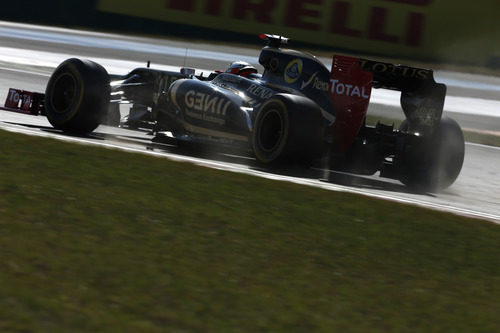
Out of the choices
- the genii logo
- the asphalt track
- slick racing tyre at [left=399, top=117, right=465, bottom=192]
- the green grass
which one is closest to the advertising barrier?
the asphalt track

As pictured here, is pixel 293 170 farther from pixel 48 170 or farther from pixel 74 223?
pixel 74 223

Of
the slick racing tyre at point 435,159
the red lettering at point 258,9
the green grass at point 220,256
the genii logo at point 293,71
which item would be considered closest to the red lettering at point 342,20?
the red lettering at point 258,9

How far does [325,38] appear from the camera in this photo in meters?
24.5

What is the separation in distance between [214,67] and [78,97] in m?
9.74

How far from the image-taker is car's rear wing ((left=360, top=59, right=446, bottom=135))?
932cm

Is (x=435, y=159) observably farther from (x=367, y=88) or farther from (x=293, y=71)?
(x=293, y=71)

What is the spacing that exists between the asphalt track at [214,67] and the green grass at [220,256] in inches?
46.7

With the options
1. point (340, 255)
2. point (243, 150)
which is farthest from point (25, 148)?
point (340, 255)

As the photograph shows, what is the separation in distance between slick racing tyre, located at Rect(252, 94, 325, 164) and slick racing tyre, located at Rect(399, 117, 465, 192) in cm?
111

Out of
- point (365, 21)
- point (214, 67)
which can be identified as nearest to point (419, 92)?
point (214, 67)

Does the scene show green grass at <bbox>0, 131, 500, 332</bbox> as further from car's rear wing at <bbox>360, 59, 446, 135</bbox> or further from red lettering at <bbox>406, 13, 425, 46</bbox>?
red lettering at <bbox>406, 13, 425, 46</bbox>

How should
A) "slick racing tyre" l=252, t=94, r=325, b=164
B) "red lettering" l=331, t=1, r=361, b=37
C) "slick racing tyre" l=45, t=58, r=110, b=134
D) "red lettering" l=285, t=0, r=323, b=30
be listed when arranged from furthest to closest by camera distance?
"red lettering" l=285, t=0, r=323, b=30, "red lettering" l=331, t=1, r=361, b=37, "slick racing tyre" l=45, t=58, r=110, b=134, "slick racing tyre" l=252, t=94, r=325, b=164

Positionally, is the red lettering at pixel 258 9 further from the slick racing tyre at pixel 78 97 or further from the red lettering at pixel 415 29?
the slick racing tyre at pixel 78 97

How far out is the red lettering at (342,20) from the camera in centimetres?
2405
